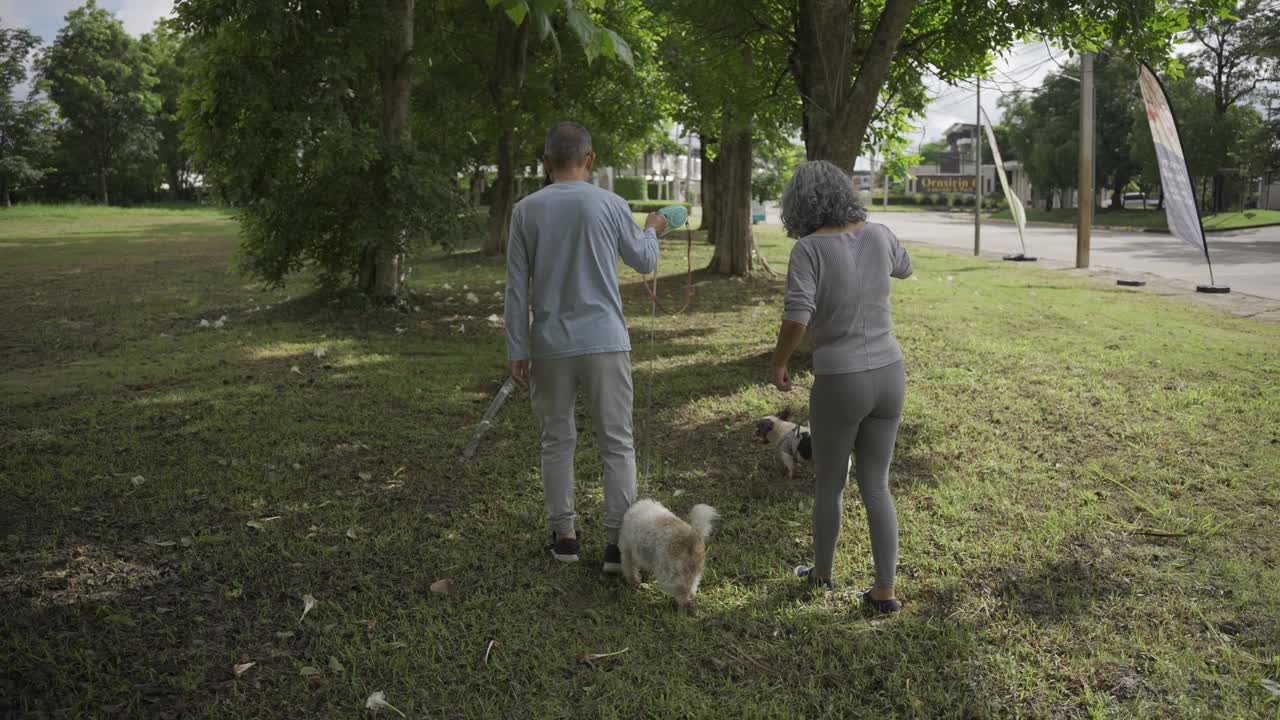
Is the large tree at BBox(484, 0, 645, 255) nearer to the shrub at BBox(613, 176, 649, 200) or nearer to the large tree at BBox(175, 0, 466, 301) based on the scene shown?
the large tree at BBox(175, 0, 466, 301)

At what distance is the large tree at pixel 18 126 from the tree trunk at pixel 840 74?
5406 cm

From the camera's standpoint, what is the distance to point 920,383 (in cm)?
809

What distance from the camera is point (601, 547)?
4.51 meters

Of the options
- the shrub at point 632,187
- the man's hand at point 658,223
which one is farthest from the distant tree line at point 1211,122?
the man's hand at point 658,223

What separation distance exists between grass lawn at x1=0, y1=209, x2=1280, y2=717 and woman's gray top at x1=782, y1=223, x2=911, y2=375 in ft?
3.76

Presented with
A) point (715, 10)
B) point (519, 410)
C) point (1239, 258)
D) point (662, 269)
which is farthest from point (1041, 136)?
point (519, 410)

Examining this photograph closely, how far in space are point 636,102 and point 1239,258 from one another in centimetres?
Answer: 1369

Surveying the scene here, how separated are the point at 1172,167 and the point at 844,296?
39.4ft

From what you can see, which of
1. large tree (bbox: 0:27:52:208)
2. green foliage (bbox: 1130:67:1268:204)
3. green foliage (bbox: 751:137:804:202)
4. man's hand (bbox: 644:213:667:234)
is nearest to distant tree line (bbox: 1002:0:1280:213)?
green foliage (bbox: 1130:67:1268:204)

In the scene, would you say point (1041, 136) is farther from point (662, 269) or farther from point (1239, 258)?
point (662, 269)

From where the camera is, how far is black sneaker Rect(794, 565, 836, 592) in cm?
392

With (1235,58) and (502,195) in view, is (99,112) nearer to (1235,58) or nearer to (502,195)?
(502,195)

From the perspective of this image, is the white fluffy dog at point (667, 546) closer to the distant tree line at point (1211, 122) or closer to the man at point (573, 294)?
the man at point (573, 294)

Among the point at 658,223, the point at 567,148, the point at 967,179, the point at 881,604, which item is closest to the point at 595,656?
the point at 881,604
